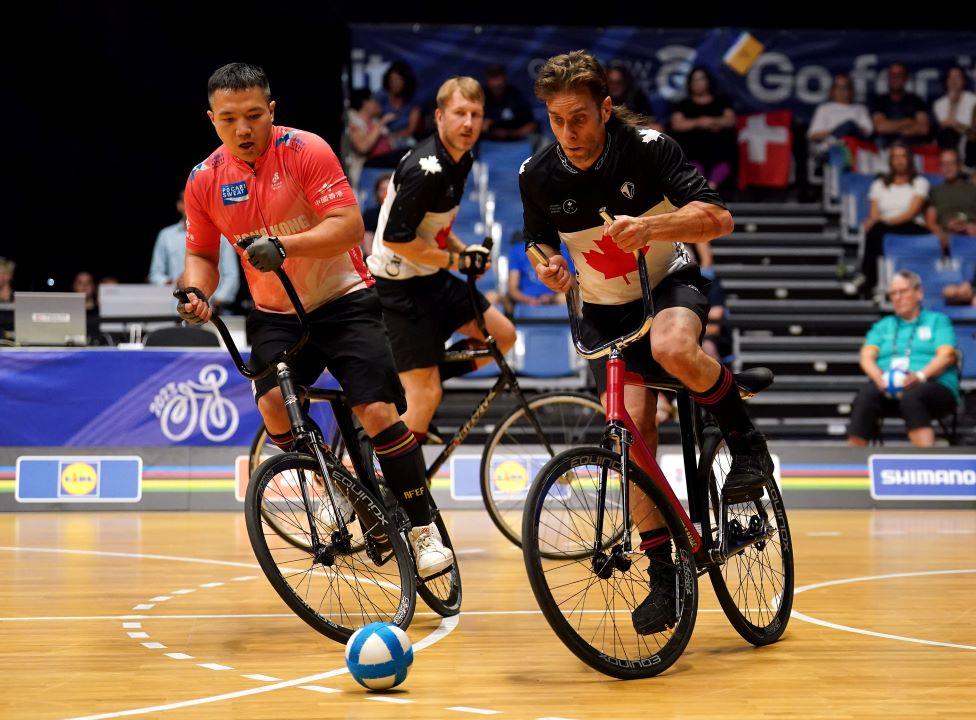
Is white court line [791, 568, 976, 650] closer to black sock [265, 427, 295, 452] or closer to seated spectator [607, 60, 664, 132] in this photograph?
black sock [265, 427, 295, 452]

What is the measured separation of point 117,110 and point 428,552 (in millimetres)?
10180

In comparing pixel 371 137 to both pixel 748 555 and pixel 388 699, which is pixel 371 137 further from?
pixel 388 699

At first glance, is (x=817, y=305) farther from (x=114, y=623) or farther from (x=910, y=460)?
(x=114, y=623)

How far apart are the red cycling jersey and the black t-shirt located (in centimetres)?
71

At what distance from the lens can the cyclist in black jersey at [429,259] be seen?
218 inches

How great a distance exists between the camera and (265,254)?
11.9 ft

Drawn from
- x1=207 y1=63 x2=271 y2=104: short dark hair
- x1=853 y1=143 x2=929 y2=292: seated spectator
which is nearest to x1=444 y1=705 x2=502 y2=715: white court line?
x1=207 y1=63 x2=271 y2=104: short dark hair

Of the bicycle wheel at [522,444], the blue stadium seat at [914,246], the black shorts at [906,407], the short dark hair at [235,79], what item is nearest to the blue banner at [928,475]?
the black shorts at [906,407]

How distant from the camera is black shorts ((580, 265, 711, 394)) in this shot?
3.82m

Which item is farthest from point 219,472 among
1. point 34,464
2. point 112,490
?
point 34,464

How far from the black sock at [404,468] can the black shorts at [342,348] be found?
0.12m

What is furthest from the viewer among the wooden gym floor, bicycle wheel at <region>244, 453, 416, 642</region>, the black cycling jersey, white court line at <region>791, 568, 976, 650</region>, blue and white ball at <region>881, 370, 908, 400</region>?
blue and white ball at <region>881, 370, 908, 400</region>

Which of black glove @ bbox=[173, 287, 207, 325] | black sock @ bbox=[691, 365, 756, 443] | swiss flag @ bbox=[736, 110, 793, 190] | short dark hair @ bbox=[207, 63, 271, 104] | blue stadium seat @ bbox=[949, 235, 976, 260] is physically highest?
swiss flag @ bbox=[736, 110, 793, 190]

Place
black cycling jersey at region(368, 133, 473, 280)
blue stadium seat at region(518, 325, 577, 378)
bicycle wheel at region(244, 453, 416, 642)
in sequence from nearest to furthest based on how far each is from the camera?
bicycle wheel at region(244, 453, 416, 642), black cycling jersey at region(368, 133, 473, 280), blue stadium seat at region(518, 325, 577, 378)
